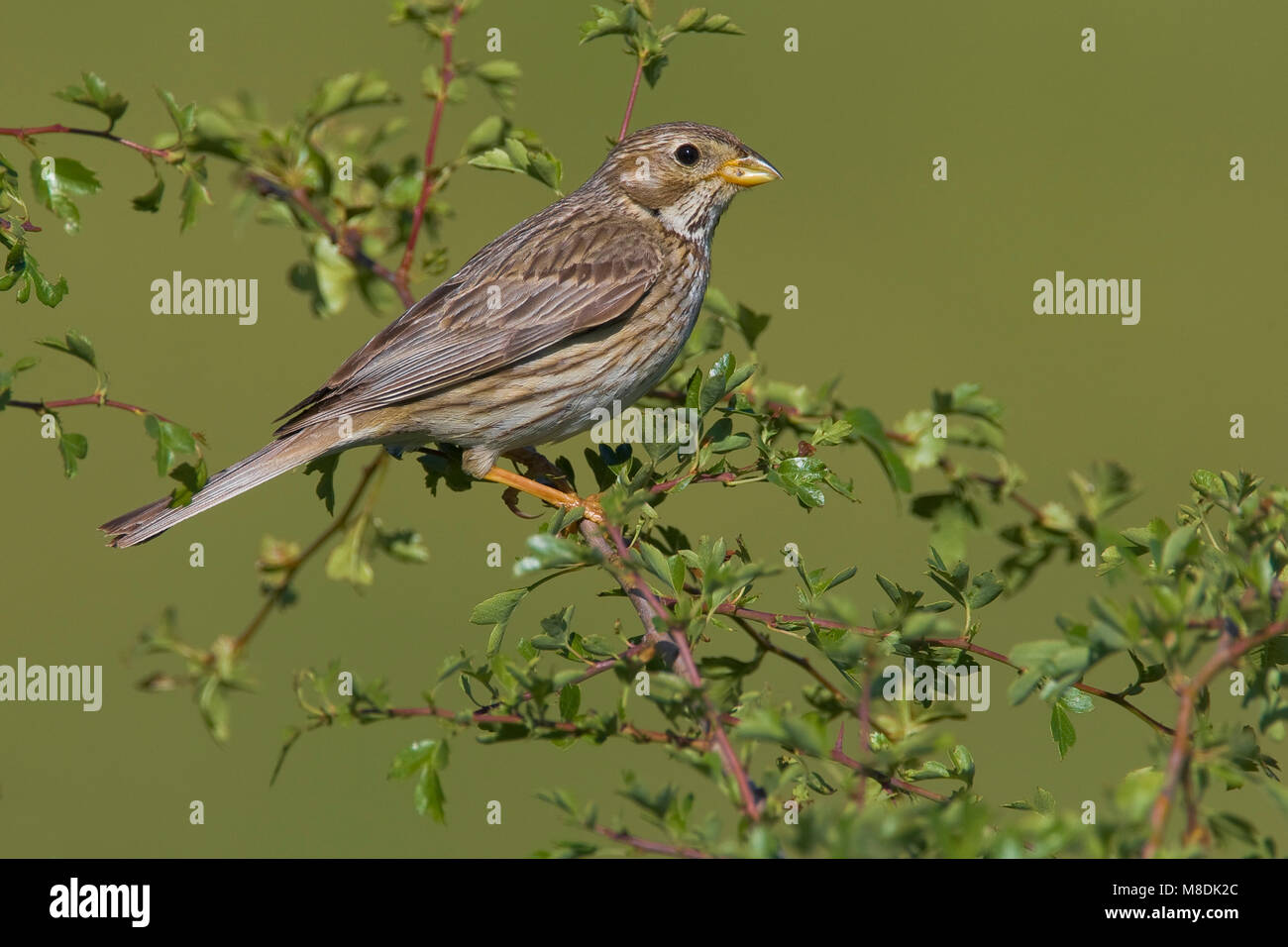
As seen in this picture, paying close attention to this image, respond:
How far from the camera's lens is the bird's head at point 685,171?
5211 mm

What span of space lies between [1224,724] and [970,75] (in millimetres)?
13538

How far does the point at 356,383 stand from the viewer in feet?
15.4

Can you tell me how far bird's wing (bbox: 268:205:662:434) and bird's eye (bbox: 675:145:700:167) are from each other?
379 millimetres

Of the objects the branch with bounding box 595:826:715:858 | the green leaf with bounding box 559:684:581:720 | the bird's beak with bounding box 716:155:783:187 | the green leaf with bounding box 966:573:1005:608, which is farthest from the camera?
the bird's beak with bounding box 716:155:783:187

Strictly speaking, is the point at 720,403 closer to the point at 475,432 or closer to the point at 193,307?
the point at 475,432

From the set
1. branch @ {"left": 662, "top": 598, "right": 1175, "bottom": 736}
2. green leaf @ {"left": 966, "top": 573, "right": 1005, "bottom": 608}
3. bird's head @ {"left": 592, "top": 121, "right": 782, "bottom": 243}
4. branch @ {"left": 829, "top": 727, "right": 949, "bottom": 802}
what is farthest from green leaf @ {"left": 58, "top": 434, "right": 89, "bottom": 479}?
Result: bird's head @ {"left": 592, "top": 121, "right": 782, "bottom": 243}

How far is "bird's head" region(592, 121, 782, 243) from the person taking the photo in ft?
17.1

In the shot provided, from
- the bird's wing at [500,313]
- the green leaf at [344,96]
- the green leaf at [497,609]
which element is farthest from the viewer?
A: the bird's wing at [500,313]

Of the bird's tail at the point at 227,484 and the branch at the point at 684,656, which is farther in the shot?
the bird's tail at the point at 227,484

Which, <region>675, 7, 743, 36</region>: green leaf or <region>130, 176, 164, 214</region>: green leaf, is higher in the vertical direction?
<region>675, 7, 743, 36</region>: green leaf

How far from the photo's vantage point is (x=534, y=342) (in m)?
4.89

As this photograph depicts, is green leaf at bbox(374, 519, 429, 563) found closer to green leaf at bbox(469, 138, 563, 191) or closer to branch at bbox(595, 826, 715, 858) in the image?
branch at bbox(595, 826, 715, 858)

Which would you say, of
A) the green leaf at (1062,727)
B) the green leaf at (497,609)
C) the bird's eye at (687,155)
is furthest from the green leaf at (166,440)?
the bird's eye at (687,155)

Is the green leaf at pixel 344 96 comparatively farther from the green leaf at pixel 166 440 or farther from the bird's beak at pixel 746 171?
the bird's beak at pixel 746 171
